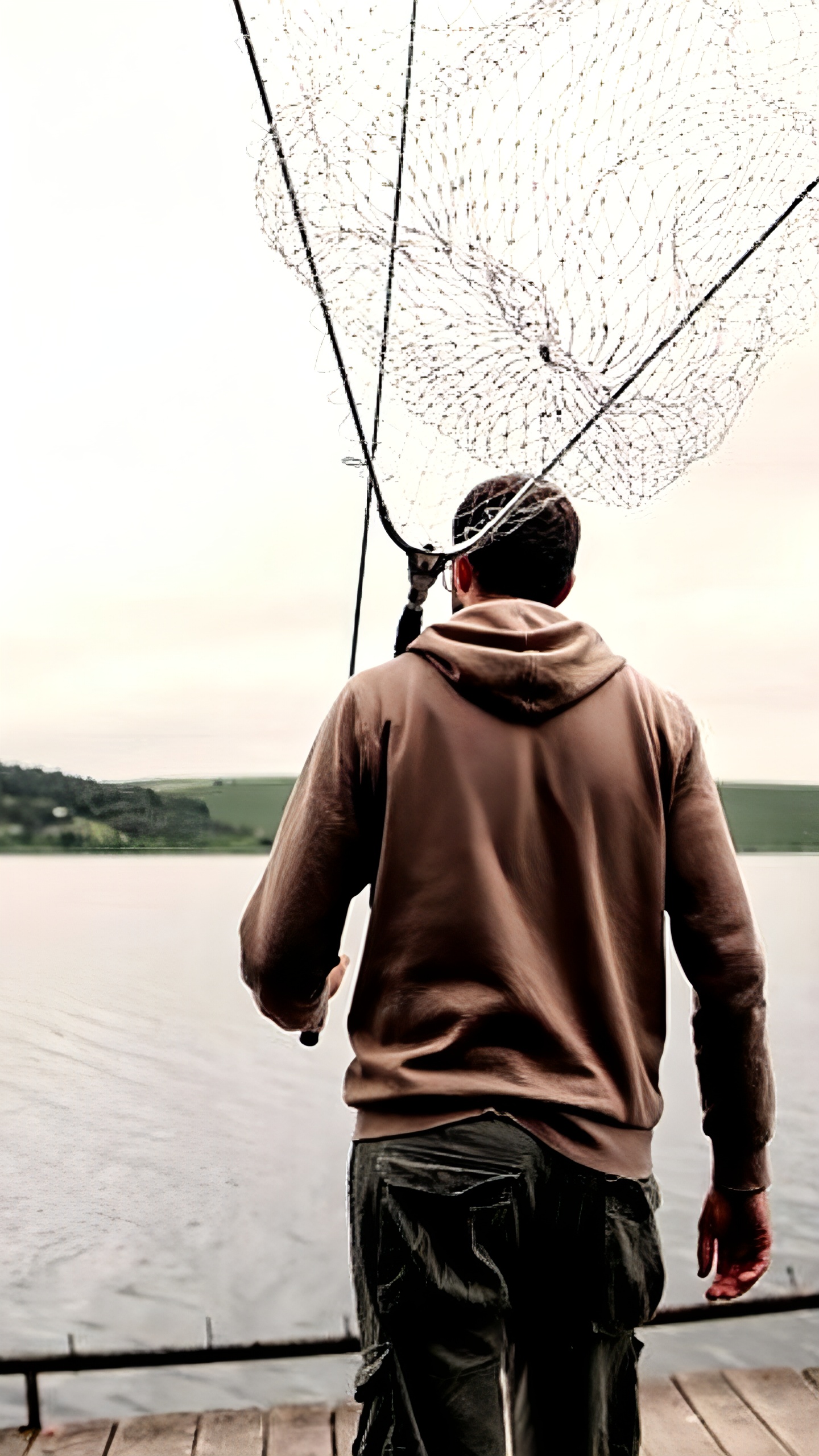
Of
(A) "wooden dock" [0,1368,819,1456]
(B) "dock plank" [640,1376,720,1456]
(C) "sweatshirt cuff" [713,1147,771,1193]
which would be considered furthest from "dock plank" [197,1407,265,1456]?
(C) "sweatshirt cuff" [713,1147,771,1193]

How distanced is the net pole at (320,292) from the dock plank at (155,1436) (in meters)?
1.84

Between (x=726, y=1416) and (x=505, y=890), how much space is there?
1772mm

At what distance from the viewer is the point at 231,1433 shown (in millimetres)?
2355

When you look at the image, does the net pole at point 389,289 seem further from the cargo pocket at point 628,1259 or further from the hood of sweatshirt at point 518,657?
the cargo pocket at point 628,1259

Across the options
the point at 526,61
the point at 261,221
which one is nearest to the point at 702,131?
the point at 526,61

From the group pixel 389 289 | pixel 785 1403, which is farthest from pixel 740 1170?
pixel 785 1403

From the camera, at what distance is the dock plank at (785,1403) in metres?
2.27

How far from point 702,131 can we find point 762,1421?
7.42ft

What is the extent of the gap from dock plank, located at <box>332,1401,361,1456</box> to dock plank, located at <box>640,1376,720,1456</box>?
1.79 feet

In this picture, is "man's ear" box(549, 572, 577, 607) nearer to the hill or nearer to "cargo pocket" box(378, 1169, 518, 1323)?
"cargo pocket" box(378, 1169, 518, 1323)

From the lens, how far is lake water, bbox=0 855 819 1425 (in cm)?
555

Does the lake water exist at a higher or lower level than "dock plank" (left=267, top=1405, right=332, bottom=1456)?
lower

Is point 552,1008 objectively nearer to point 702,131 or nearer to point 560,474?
point 560,474

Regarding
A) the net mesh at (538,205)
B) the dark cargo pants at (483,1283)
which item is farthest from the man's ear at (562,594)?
the dark cargo pants at (483,1283)
